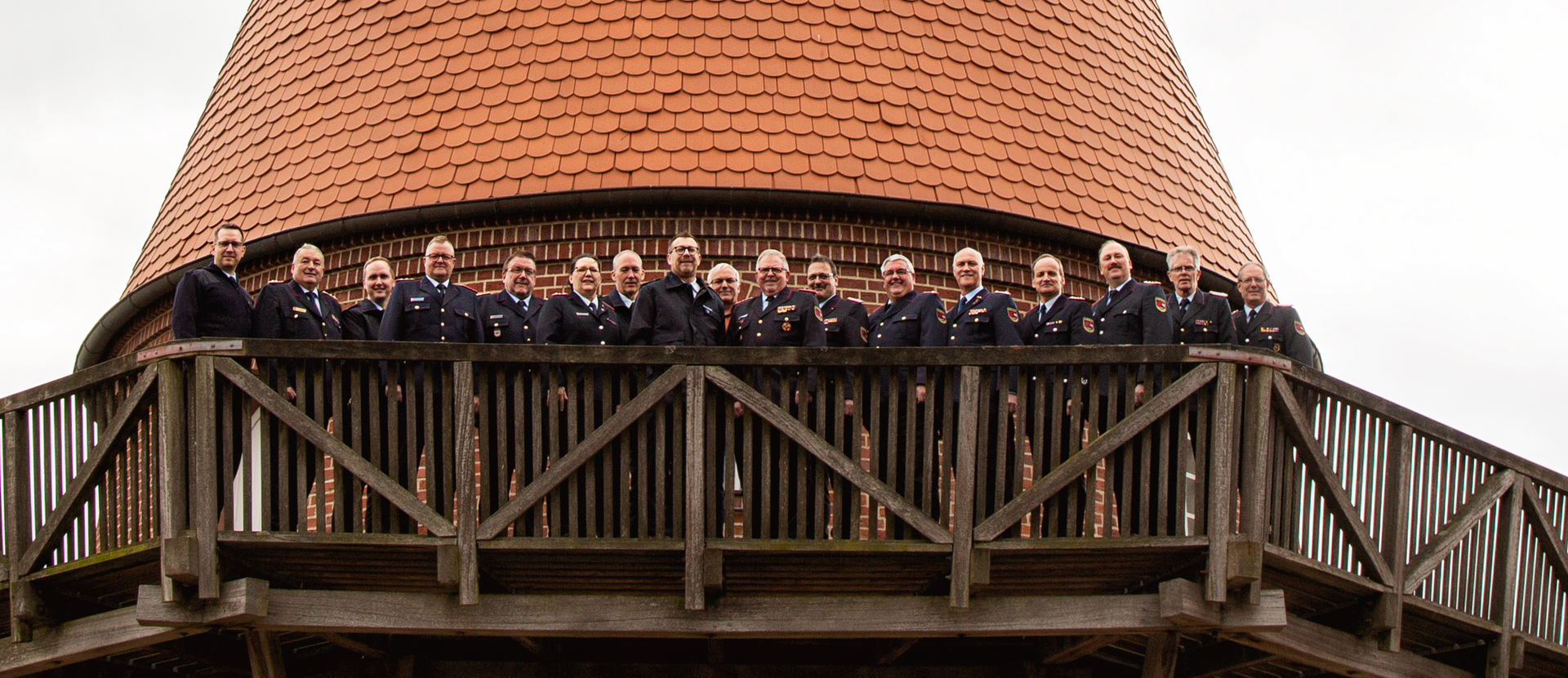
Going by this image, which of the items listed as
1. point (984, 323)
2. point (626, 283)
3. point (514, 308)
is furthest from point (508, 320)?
point (984, 323)

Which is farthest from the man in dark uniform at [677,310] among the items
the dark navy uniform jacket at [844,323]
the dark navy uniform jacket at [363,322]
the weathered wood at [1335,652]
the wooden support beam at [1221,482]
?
the weathered wood at [1335,652]

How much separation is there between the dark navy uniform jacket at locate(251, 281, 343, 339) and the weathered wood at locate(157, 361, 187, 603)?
0.80 metres

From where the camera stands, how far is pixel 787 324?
1075 cm

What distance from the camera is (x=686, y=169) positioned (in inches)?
547

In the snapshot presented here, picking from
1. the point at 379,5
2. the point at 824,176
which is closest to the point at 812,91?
the point at 824,176

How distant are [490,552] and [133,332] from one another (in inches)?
276

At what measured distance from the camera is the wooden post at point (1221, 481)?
1002 cm

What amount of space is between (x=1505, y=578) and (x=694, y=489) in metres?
4.57

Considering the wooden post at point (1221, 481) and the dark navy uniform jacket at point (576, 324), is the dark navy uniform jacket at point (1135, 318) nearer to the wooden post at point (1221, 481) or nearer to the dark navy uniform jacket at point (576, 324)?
the wooden post at point (1221, 481)

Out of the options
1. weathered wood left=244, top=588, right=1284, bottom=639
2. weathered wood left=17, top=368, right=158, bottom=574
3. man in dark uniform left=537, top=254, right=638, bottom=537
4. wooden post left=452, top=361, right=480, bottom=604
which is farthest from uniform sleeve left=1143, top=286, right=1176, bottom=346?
weathered wood left=17, top=368, right=158, bottom=574

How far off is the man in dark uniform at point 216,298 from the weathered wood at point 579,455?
1656 mm

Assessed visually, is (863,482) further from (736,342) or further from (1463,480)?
(1463,480)

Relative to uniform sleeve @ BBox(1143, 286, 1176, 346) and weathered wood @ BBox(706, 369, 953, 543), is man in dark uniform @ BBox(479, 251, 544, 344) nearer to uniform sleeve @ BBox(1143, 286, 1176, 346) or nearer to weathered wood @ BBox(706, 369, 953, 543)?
weathered wood @ BBox(706, 369, 953, 543)

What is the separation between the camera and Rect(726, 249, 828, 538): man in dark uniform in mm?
10211
